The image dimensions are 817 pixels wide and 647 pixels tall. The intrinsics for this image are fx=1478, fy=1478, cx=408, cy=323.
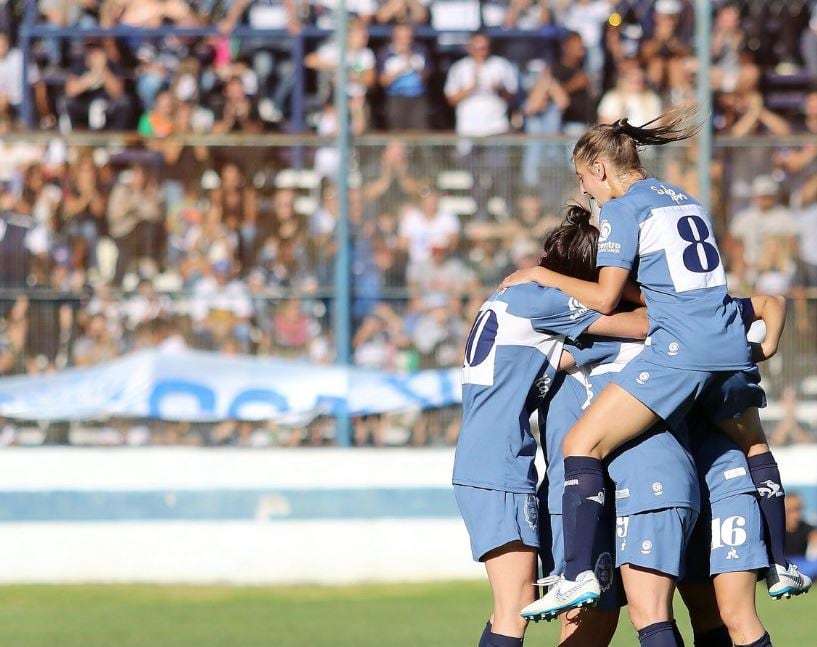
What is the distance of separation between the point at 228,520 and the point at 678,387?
566 centimetres

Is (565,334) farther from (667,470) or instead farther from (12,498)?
(12,498)

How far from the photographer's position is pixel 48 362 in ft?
33.9

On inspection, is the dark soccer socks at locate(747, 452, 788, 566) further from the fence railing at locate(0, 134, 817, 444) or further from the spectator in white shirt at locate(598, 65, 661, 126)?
the spectator in white shirt at locate(598, 65, 661, 126)

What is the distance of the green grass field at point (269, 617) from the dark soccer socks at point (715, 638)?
2503mm

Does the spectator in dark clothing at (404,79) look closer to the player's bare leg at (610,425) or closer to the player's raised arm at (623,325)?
the player's raised arm at (623,325)

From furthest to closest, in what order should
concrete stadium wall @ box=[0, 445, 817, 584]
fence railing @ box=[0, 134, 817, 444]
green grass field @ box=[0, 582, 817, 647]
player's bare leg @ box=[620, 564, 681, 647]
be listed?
fence railing @ box=[0, 134, 817, 444] → concrete stadium wall @ box=[0, 445, 817, 584] → green grass field @ box=[0, 582, 817, 647] → player's bare leg @ box=[620, 564, 681, 647]

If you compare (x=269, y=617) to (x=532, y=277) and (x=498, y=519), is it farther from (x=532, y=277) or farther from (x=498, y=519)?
(x=532, y=277)

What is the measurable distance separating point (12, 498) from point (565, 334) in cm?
608

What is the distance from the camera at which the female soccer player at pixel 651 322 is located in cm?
505

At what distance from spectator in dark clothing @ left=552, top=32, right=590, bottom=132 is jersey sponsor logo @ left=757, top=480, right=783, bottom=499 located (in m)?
5.81

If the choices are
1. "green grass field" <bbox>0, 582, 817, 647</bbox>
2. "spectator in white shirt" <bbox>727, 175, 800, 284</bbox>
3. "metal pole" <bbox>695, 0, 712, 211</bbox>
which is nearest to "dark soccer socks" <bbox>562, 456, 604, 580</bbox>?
"green grass field" <bbox>0, 582, 817, 647</bbox>

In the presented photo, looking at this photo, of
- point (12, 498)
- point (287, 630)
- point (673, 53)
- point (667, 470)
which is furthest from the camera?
point (673, 53)

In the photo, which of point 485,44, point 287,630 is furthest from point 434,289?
point 287,630

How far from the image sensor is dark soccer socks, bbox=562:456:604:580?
4.98m
